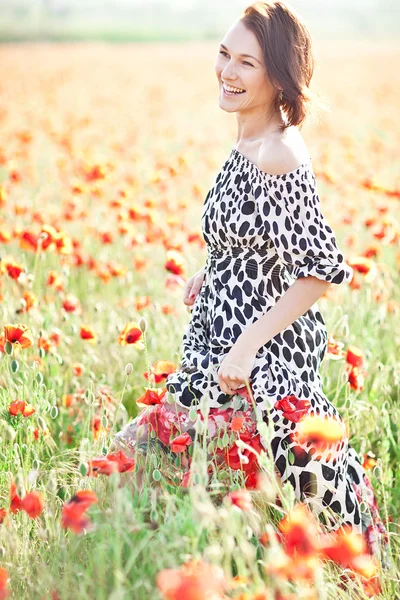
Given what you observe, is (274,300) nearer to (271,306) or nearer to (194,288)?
(271,306)

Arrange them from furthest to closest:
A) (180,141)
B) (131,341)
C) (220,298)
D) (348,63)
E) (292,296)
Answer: (348,63), (180,141), (131,341), (220,298), (292,296)

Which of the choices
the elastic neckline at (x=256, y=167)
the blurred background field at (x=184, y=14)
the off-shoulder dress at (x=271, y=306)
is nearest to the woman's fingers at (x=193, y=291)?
the off-shoulder dress at (x=271, y=306)

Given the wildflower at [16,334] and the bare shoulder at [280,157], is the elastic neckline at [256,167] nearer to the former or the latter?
the bare shoulder at [280,157]

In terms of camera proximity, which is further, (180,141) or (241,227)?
(180,141)

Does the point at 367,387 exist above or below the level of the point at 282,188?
below

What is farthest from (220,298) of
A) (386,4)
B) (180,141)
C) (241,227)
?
(386,4)

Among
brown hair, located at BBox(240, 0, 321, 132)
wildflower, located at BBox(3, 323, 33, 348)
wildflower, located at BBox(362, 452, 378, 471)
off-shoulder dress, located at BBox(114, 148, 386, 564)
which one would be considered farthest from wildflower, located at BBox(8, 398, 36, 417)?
wildflower, located at BBox(362, 452, 378, 471)

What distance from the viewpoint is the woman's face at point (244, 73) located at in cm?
200

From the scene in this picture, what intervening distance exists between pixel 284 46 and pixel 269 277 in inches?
22.8

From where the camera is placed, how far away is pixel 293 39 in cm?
199

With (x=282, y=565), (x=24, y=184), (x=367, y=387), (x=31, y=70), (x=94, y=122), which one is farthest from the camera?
(x=31, y=70)

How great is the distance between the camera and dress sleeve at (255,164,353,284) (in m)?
1.92

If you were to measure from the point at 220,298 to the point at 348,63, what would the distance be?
20383 mm

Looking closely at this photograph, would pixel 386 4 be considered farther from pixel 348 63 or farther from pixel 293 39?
pixel 293 39
